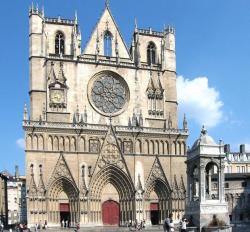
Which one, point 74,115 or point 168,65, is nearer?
point 74,115

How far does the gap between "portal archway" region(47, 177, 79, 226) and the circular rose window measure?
875 cm

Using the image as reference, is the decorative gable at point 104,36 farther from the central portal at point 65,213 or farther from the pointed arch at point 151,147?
the central portal at point 65,213

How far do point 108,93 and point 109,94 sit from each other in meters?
0.16

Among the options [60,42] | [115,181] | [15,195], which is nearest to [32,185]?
[115,181]

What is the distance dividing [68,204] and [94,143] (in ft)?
21.6

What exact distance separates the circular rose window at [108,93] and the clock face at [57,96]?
3326mm

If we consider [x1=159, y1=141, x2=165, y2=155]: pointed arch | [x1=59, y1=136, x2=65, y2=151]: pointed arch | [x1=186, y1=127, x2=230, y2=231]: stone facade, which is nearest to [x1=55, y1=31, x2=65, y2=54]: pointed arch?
[x1=59, y1=136, x2=65, y2=151]: pointed arch

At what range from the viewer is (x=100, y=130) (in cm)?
5553

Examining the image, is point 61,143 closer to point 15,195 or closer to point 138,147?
point 138,147

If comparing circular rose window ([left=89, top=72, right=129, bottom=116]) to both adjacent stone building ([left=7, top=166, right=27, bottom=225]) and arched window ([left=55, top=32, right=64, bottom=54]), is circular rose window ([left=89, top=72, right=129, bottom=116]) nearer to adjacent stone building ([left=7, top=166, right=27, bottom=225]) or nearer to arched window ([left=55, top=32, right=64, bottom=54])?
arched window ([left=55, top=32, right=64, bottom=54])

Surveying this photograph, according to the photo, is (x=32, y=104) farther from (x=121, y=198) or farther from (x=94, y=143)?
(x=121, y=198)

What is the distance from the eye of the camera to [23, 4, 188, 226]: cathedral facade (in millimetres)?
53156

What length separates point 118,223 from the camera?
56188 mm

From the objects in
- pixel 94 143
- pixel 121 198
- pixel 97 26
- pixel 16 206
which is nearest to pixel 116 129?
pixel 94 143
